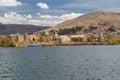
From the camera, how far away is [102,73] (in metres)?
75.5

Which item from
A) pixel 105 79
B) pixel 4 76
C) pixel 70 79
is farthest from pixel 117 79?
pixel 4 76

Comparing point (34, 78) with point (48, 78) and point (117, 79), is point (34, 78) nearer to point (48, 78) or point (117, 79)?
point (48, 78)

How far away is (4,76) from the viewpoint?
7181cm

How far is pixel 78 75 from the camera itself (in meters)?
72.8

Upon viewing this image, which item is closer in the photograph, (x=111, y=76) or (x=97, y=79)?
(x=97, y=79)

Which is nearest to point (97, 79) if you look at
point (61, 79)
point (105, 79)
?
point (105, 79)

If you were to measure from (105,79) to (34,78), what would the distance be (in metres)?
14.3

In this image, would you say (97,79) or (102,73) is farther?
(102,73)

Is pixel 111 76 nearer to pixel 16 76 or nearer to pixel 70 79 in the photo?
pixel 70 79

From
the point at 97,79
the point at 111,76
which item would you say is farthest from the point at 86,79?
the point at 111,76

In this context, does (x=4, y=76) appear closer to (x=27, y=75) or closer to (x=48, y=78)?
(x=27, y=75)

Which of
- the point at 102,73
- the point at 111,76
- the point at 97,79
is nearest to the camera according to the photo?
the point at 97,79

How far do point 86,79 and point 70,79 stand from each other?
319 cm

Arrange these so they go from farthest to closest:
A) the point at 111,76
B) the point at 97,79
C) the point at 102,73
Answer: the point at 102,73 → the point at 111,76 → the point at 97,79
